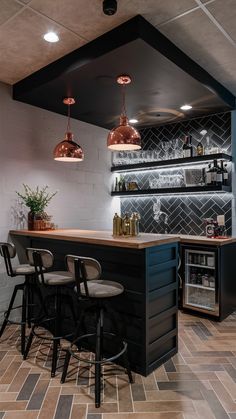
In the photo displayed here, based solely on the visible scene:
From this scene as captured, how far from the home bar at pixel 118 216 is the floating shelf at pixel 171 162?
17 mm

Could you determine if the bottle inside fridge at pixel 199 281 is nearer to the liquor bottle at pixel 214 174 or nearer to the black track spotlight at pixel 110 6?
the liquor bottle at pixel 214 174

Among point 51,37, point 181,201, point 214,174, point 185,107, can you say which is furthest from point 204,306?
point 51,37

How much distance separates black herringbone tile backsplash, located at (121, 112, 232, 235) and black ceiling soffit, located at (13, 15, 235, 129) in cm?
24

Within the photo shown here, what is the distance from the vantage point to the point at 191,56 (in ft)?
10.1

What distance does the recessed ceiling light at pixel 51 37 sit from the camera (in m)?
2.70

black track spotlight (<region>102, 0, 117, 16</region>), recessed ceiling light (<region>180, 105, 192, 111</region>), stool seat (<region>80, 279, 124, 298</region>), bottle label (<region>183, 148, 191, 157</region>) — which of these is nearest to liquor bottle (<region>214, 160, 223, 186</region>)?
bottle label (<region>183, 148, 191, 157</region>)

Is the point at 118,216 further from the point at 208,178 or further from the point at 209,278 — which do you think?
the point at 208,178

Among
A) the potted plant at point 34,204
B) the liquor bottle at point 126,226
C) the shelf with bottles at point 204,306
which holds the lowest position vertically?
the shelf with bottles at point 204,306

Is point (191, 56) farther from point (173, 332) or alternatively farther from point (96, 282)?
point (173, 332)

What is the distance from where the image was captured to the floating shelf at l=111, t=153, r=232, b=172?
413cm

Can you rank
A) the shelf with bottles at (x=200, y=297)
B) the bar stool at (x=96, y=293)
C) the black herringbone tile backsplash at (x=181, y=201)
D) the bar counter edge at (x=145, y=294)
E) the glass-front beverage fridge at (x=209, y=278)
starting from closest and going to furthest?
the bar stool at (x=96, y=293) < the bar counter edge at (x=145, y=294) < the glass-front beverage fridge at (x=209, y=278) < the shelf with bottles at (x=200, y=297) < the black herringbone tile backsplash at (x=181, y=201)

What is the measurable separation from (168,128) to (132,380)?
3797 mm

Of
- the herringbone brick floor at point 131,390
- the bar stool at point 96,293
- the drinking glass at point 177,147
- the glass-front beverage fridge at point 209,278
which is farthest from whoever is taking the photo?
the drinking glass at point 177,147

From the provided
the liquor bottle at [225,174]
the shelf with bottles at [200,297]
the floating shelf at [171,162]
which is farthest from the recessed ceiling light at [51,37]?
the shelf with bottles at [200,297]
